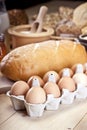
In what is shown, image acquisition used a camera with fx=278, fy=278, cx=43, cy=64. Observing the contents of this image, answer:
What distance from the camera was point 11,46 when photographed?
3.46 ft

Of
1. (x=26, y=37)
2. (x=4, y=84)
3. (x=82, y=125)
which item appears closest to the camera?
(x=82, y=125)

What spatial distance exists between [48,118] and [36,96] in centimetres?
6

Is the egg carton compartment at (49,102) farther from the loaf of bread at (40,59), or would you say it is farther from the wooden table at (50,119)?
the loaf of bread at (40,59)

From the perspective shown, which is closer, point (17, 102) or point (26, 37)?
point (17, 102)

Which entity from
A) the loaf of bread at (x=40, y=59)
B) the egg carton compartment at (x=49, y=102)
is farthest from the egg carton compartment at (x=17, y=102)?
the loaf of bread at (x=40, y=59)

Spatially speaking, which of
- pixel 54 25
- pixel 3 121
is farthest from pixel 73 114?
pixel 54 25

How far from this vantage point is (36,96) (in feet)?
2.02

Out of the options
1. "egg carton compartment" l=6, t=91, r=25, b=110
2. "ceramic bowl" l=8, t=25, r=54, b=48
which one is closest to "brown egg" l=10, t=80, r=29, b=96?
"egg carton compartment" l=6, t=91, r=25, b=110

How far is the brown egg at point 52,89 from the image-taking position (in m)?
0.64

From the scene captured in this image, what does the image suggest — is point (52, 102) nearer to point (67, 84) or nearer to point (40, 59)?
point (67, 84)

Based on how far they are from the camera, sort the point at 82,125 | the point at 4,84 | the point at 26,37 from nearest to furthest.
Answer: the point at 82,125, the point at 4,84, the point at 26,37

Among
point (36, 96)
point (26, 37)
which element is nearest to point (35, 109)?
point (36, 96)

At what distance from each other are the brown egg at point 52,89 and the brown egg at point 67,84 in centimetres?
2

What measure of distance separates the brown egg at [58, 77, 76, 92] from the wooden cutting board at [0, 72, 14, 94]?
0.16 meters
